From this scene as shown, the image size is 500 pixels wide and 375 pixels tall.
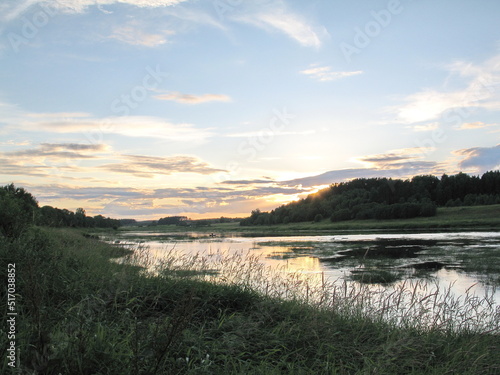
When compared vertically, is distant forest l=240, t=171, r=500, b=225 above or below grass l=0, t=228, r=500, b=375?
above

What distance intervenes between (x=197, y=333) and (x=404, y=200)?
124459mm

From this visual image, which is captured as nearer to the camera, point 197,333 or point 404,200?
point 197,333

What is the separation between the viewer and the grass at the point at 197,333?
424 cm

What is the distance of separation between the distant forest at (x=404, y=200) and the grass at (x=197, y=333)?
95.0 meters

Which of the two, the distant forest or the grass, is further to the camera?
the distant forest

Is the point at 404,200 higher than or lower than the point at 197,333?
higher

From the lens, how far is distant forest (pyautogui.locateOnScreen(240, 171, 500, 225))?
333ft

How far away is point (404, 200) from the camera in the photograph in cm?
12031

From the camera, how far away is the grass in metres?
4.24

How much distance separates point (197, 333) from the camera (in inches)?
247

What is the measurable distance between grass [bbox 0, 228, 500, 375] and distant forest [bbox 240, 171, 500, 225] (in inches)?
3739

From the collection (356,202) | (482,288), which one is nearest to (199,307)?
(482,288)

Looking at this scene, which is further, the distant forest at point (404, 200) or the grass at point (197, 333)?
the distant forest at point (404, 200)

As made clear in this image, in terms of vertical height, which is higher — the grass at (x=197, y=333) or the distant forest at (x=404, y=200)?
the distant forest at (x=404, y=200)
